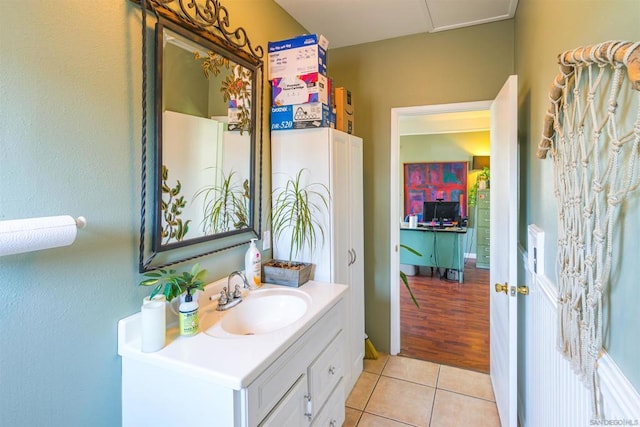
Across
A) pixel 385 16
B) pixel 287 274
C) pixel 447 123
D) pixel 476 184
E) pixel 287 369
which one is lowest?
pixel 287 369

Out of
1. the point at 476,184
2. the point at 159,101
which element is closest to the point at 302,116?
the point at 159,101

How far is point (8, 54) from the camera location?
87cm

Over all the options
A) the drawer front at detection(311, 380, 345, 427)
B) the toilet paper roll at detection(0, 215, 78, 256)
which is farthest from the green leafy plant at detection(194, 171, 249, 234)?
the drawer front at detection(311, 380, 345, 427)

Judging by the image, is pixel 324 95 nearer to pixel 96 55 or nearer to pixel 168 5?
pixel 168 5

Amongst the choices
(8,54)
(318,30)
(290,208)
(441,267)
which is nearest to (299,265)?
(290,208)

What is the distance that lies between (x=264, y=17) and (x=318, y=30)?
62 centimetres

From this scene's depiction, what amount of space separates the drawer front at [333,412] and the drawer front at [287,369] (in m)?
0.29

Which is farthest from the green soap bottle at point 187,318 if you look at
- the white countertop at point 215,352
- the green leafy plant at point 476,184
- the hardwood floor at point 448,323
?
the green leafy plant at point 476,184

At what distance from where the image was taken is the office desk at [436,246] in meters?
4.86

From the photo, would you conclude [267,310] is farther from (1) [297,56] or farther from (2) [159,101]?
(1) [297,56]

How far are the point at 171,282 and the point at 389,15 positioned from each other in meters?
2.14

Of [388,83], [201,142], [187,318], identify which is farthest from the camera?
[388,83]

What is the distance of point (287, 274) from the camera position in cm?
179

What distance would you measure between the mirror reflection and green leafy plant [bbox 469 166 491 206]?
197 inches
